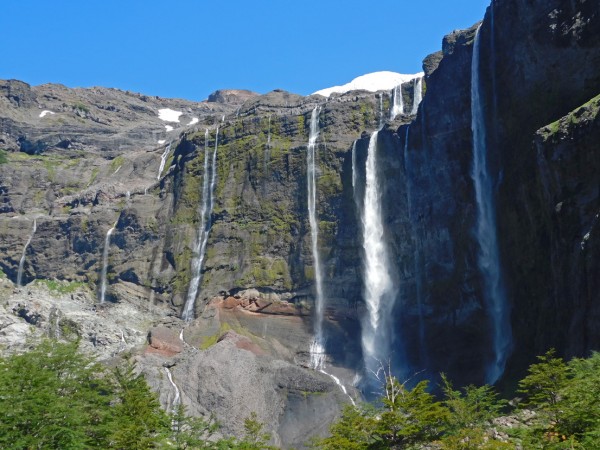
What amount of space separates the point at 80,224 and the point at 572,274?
2582 inches

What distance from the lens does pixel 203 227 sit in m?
91.8

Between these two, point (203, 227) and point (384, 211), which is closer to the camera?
point (384, 211)

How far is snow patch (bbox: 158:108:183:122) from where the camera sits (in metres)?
173

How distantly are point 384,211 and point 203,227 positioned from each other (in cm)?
2343

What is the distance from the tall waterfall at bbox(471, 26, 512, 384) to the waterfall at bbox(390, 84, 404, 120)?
2267 centimetres

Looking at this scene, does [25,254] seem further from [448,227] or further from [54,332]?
[448,227]

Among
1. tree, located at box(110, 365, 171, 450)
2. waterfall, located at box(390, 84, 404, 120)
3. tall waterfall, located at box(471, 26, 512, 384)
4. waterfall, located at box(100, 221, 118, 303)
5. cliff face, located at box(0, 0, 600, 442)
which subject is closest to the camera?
tree, located at box(110, 365, 171, 450)

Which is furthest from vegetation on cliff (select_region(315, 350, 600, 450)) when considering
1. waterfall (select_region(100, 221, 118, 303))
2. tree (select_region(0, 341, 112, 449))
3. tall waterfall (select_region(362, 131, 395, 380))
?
waterfall (select_region(100, 221, 118, 303))

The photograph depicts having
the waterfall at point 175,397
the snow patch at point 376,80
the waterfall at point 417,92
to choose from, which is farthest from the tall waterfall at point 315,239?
the snow patch at point 376,80

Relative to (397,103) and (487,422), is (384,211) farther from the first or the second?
(487,422)

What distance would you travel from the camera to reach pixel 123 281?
9069 centimetres

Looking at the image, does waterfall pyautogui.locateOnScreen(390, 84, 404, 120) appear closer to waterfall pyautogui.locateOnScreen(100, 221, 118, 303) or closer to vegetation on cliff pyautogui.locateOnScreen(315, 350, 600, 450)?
waterfall pyautogui.locateOnScreen(100, 221, 118, 303)

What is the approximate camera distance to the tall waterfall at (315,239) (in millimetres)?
78731

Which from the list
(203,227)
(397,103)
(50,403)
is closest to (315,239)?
(203,227)
